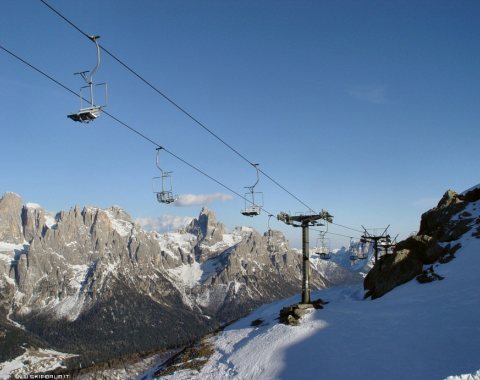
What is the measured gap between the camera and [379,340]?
153ft

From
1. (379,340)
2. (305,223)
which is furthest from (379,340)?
(305,223)

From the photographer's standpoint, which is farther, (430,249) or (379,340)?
(430,249)

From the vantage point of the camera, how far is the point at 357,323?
53.2 m

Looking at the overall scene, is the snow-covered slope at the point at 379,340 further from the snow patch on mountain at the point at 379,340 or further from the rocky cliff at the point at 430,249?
the rocky cliff at the point at 430,249

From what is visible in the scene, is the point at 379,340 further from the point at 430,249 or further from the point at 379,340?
the point at 430,249

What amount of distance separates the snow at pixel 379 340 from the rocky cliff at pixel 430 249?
2446mm

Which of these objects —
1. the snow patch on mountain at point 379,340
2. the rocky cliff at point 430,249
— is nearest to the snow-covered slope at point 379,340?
Answer: the snow patch on mountain at point 379,340

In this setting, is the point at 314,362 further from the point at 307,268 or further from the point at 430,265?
the point at 430,265

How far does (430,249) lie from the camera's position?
69938 mm

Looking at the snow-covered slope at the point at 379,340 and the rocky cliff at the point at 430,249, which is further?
the rocky cliff at the point at 430,249

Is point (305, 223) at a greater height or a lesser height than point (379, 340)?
greater

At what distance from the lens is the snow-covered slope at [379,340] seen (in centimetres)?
4003

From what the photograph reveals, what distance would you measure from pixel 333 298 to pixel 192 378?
36.1 meters

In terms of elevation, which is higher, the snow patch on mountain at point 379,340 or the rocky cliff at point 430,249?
the rocky cliff at point 430,249
